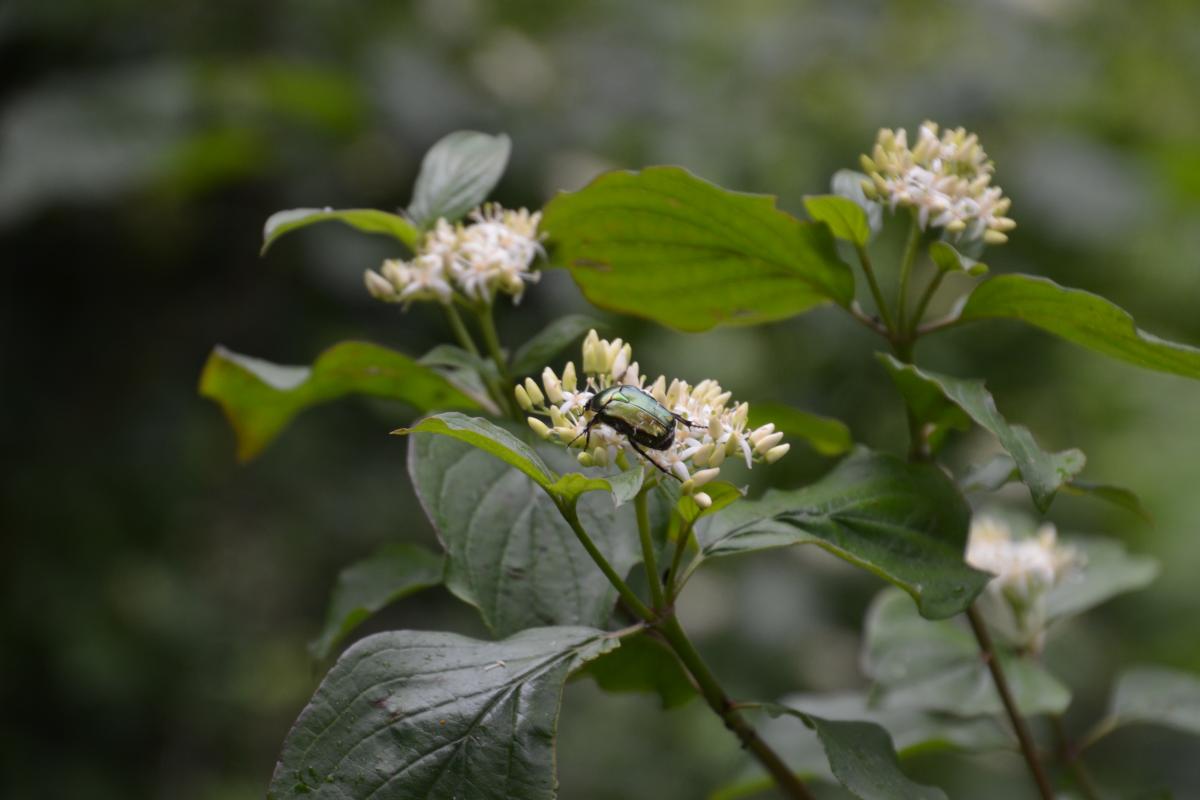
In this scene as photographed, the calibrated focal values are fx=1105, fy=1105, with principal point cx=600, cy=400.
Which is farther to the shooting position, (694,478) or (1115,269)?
(1115,269)

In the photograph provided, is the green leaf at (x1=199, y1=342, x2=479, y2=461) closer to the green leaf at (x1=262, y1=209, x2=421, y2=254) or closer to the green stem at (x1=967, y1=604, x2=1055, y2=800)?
the green leaf at (x1=262, y1=209, x2=421, y2=254)

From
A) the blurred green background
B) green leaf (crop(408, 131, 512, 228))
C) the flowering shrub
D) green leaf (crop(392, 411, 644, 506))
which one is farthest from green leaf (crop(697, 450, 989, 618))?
the blurred green background

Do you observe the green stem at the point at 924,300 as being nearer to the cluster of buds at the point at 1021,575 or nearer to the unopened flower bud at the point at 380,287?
the cluster of buds at the point at 1021,575

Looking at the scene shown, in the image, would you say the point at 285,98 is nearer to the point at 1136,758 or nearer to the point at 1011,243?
the point at 1011,243

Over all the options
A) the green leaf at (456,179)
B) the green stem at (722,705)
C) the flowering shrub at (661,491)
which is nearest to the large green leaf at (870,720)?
the flowering shrub at (661,491)

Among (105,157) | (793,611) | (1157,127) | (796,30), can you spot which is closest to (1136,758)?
(793,611)

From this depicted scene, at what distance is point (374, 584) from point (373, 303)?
1493 mm

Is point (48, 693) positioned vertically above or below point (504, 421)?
below

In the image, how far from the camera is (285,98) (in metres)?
2.18

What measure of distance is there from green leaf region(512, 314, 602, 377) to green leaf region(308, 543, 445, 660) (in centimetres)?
16

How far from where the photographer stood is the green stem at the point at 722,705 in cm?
66

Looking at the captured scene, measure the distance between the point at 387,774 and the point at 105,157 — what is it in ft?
5.85

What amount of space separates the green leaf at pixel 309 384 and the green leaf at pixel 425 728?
27cm

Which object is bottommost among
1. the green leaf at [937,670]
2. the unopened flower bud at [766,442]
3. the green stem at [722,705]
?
the green leaf at [937,670]
